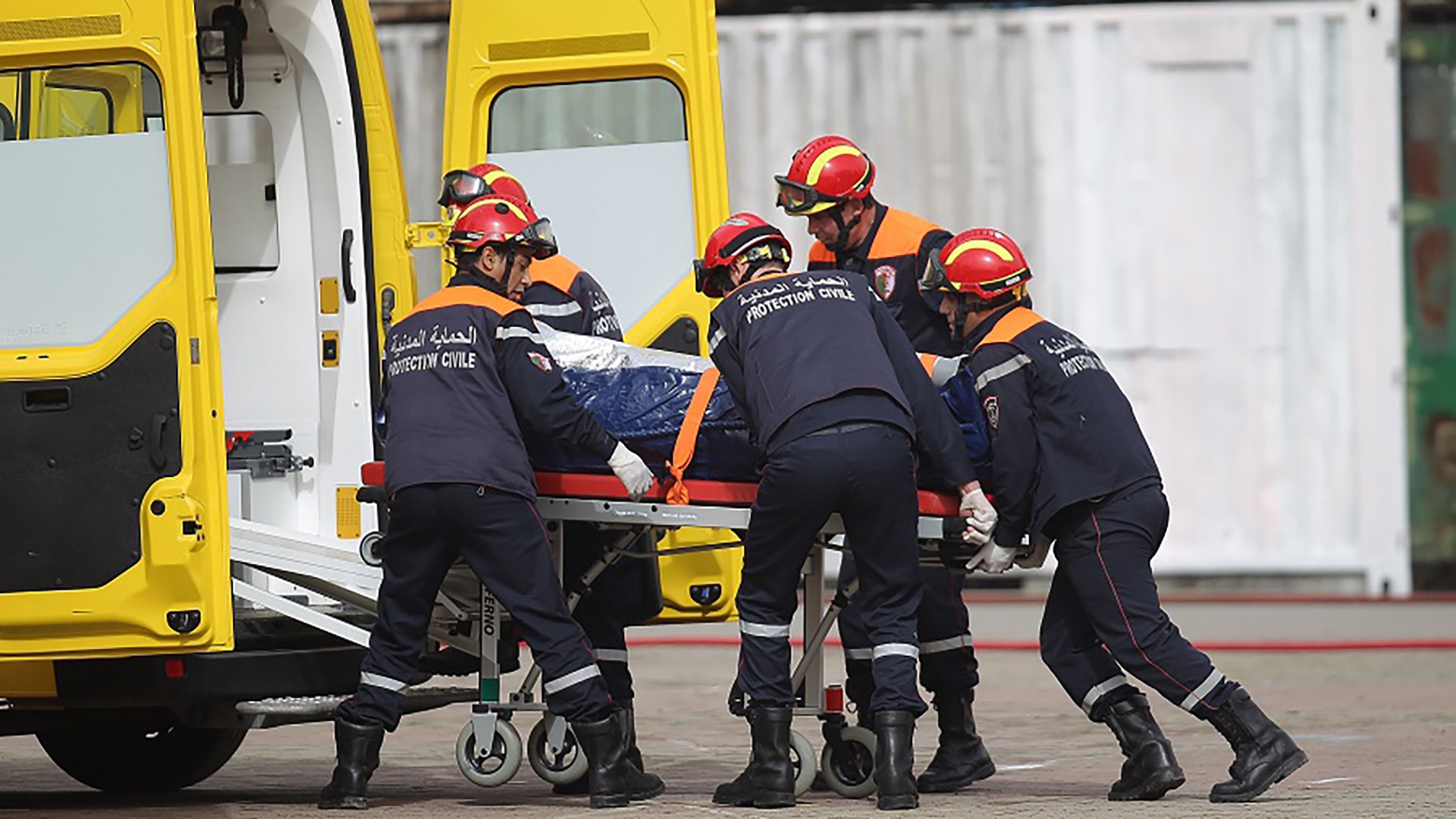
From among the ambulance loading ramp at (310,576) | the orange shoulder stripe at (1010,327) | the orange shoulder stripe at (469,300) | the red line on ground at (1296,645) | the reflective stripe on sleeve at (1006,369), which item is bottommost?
the red line on ground at (1296,645)

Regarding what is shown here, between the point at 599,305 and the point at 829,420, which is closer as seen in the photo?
the point at 829,420

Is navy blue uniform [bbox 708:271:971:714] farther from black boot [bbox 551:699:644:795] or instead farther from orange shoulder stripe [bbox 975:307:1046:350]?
black boot [bbox 551:699:644:795]

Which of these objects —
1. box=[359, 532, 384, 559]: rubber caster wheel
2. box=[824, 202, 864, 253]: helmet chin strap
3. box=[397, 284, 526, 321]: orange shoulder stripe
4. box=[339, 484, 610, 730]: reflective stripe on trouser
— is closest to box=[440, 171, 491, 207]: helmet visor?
box=[397, 284, 526, 321]: orange shoulder stripe

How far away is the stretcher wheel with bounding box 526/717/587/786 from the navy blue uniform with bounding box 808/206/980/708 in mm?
902

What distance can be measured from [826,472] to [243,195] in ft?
7.87

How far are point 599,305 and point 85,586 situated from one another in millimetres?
1947

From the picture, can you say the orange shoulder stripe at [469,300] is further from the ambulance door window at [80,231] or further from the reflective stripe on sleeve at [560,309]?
the ambulance door window at [80,231]

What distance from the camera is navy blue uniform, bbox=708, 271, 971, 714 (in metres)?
7.45

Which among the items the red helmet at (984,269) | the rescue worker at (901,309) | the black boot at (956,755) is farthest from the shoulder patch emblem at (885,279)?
the black boot at (956,755)

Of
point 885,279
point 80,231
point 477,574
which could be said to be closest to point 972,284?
point 885,279

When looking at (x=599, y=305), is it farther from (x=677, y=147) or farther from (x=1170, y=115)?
(x=1170, y=115)

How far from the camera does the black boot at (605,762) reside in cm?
761

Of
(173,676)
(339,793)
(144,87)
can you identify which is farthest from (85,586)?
(144,87)

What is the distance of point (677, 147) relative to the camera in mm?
8492
